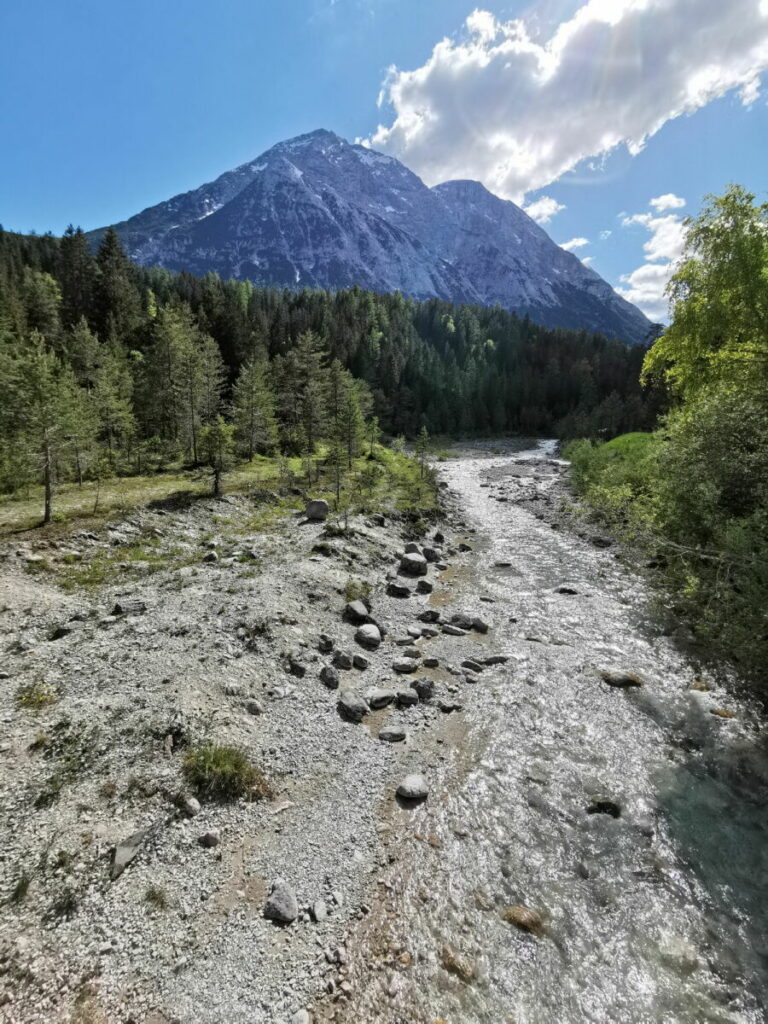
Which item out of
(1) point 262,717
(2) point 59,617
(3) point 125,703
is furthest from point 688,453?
(2) point 59,617

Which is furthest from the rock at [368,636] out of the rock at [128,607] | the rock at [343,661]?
the rock at [128,607]

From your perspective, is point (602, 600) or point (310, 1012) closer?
point (310, 1012)

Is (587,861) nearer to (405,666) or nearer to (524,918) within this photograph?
(524,918)

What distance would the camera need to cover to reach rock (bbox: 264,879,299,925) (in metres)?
7.37

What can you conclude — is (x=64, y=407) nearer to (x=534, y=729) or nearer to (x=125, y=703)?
(x=125, y=703)

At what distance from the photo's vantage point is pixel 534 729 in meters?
12.8

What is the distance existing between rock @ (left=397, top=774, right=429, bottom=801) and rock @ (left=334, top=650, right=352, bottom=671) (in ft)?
15.3

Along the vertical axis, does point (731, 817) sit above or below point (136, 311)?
below

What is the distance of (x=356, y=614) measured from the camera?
1772 cm

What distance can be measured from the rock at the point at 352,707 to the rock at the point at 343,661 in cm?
160

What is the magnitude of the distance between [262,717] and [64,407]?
2364 cm

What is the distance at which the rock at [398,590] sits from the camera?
830 inches

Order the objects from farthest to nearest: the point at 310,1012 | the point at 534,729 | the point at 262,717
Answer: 1. the point at 534,729
2. the point at 262,717
3. the point at 310,1012

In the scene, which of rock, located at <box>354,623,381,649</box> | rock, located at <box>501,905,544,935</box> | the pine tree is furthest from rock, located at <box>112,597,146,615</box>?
the pine tree
